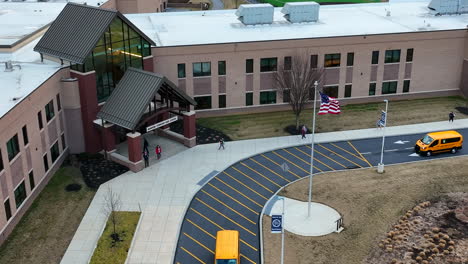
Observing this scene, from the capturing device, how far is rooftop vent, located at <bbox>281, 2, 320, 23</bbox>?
69.8m

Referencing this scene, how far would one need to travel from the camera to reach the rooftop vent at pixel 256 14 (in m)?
68.8

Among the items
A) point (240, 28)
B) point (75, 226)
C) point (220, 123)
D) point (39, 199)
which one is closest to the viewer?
point (75, 226)

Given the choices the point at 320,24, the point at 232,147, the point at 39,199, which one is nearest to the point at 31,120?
the point at 39,199

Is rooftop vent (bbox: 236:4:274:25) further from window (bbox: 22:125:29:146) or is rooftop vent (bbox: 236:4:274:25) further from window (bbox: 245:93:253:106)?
window (bbox: 22:125:29:146)

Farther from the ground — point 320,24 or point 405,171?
point 320,24

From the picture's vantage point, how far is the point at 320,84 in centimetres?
6241

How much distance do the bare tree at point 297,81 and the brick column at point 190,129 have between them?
37.1ft

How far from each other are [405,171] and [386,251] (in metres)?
13.6

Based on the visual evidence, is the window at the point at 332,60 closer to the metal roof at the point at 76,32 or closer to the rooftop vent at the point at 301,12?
the rooftop vent at the point at 301,12

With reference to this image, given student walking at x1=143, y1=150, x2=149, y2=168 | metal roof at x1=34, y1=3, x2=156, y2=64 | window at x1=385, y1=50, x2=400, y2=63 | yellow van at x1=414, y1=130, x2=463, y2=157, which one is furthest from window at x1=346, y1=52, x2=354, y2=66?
student walking at x1=143, y1=150, x2=149, y2=168

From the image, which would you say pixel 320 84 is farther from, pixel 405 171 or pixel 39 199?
pixel 39 199

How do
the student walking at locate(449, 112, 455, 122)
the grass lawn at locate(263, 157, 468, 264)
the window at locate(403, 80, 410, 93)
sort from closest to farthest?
the grass lawn at locate(263, 157, 468, 264) < the student walking at locate(449, 112, 455, 122) < the window at locate(403, 80, 410, 93)

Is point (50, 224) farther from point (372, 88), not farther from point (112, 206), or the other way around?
point (372, 88)

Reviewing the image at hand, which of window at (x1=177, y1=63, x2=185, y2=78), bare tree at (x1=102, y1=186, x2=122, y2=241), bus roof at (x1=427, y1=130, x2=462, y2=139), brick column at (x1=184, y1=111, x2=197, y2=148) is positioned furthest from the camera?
window at (x1=177, y1=63, x2=185, y2=78)
